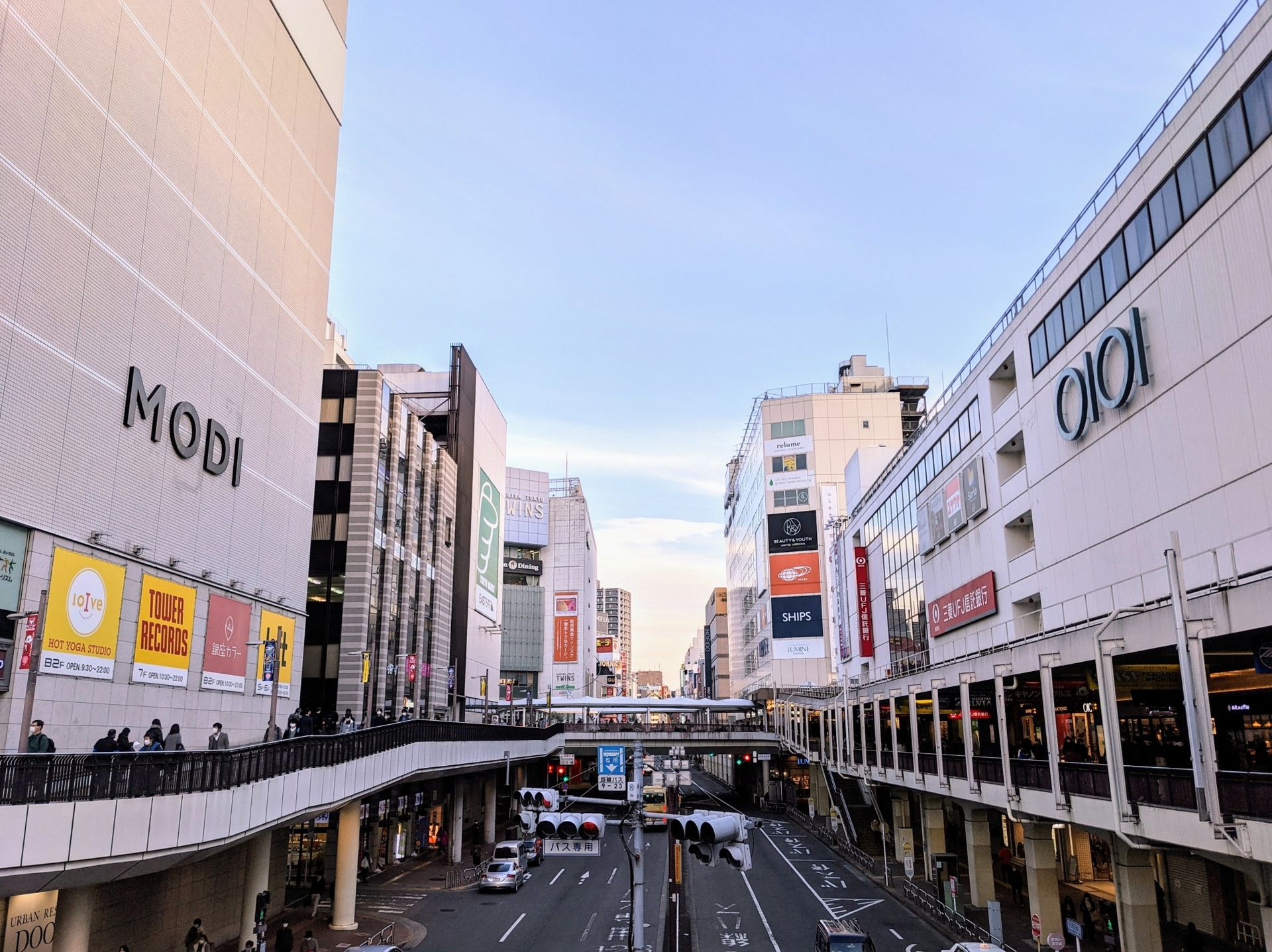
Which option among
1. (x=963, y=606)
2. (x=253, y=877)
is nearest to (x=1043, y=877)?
(x=963, y=606)

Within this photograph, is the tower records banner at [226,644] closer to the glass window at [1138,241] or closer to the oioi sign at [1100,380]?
the oioi sign at [1100,380]

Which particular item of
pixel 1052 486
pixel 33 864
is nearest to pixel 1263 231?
pixel 1052 486

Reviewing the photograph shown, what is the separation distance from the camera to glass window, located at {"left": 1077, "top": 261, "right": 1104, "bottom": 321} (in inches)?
1203

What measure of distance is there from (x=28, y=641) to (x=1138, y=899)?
27.6m

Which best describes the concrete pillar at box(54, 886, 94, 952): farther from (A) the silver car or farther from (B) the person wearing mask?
(A) the silver car

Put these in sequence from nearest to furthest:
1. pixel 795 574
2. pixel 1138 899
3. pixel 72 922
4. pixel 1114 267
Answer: pixel 72 922 < pixel 1138 899 < pixel 1114 267 < pixel 795 574

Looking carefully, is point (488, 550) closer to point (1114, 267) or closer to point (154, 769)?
point (1114, 267)

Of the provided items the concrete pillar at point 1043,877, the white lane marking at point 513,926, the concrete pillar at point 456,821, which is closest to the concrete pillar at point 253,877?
the white lane marking at point 513,926

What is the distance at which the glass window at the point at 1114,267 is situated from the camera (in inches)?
1140

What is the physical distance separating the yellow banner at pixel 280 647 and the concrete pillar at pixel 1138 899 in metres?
27.5

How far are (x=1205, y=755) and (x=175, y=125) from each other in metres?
31.6

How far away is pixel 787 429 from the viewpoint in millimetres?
100875

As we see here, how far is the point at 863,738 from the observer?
50.3m

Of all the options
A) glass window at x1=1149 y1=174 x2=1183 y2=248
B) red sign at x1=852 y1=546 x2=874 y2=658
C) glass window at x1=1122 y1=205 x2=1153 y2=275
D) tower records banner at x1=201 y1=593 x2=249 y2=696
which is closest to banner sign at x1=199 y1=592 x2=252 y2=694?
tower records banner at x1=201 y1=593 x2=249 y2=696
